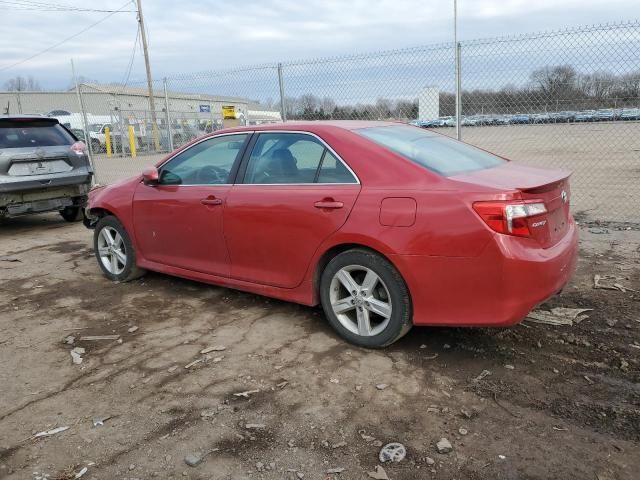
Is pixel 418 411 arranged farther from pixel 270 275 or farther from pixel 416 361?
pixel 270 275

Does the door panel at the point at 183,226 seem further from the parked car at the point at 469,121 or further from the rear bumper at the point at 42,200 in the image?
the parked car at the point at 469,121

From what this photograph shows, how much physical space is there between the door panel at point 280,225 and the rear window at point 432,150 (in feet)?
1.55

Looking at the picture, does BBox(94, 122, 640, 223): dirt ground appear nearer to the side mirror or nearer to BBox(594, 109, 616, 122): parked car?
BBox(594, 109, 616, 122): parked car

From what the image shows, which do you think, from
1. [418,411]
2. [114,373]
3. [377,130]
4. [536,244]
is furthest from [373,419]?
[377,130]

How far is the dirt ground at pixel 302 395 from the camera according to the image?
2654 millimetres

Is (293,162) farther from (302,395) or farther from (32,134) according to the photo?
(32,134)

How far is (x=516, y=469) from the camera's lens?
253cm

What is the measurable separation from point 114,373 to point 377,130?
8.35ft

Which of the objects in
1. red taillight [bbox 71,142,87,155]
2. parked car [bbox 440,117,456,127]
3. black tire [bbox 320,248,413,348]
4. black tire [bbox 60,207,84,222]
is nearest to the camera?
black tire [bbox 320,248,413,348]

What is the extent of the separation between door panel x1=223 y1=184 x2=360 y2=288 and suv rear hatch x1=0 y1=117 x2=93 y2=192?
502 centimetres

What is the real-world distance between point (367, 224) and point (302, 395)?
45.6 inches

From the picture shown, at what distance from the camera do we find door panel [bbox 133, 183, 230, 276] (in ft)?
15.1

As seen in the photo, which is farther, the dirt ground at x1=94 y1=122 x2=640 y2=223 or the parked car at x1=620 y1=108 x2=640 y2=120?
the dirt ground at x1=94 y1=122 x2=640 y2=223

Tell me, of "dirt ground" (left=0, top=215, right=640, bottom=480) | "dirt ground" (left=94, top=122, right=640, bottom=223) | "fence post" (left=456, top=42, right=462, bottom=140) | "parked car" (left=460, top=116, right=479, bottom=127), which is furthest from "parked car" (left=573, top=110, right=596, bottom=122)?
"dirt ground" (left=0, top=215, right=640, bottom=480)
